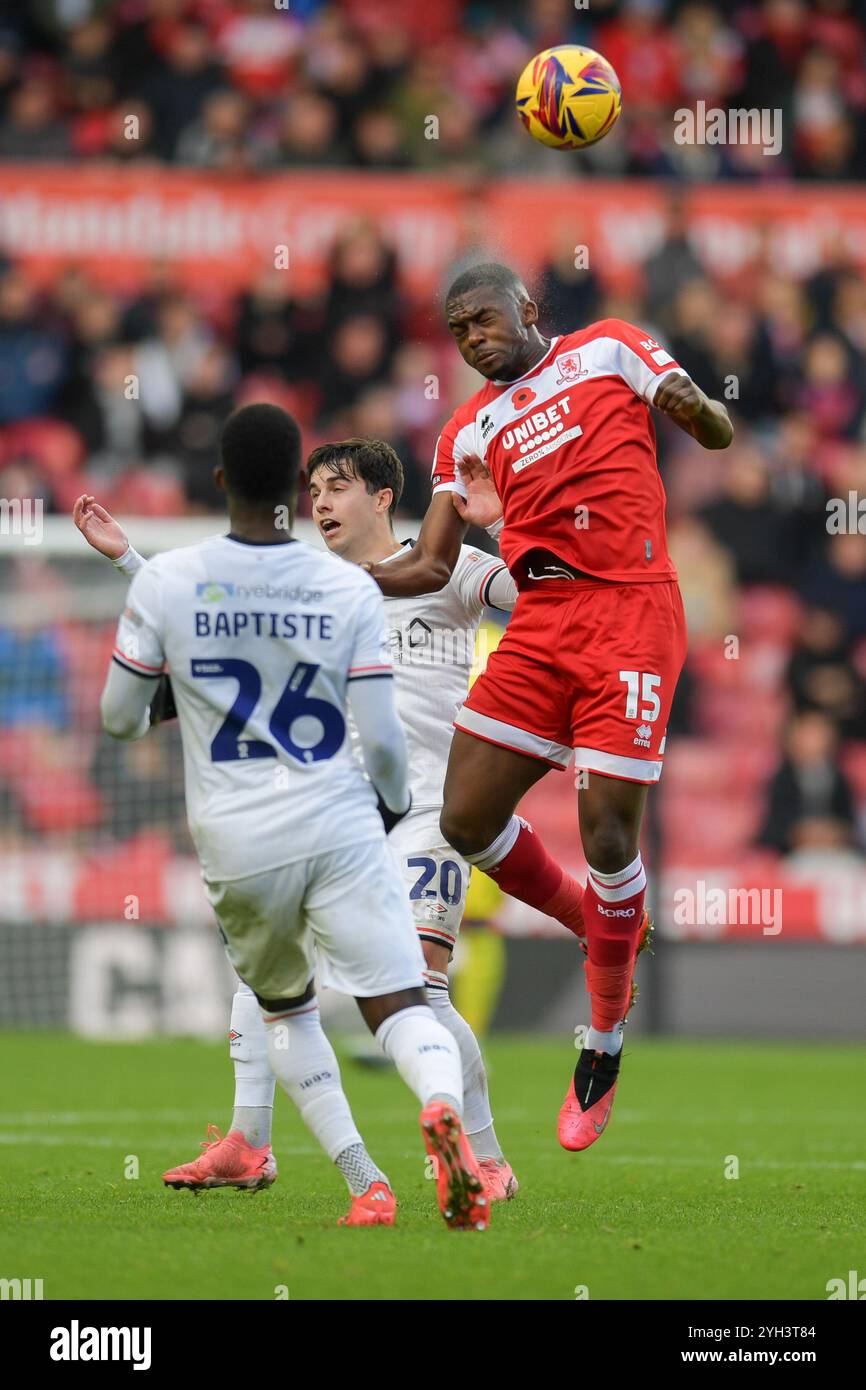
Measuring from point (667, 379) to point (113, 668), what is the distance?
7.09 feet

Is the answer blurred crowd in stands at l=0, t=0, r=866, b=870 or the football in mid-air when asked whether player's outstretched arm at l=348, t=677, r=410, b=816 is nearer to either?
the football in mid-air

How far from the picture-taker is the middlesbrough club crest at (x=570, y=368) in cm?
676

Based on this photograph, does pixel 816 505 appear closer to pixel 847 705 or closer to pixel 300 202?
pixel 847 705

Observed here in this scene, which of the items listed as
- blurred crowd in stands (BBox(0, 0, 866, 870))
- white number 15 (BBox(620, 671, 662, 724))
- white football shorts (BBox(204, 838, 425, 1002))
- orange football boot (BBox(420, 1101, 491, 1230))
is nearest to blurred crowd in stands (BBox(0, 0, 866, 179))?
blurred crowd in stands (BBox(0, 0, 866, 870))

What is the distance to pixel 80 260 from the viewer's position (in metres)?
16.6

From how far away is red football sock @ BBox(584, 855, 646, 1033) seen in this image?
6.71 metres

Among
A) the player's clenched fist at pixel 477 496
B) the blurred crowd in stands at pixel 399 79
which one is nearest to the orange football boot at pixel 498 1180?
the player's clenched fist at pixel 477 496

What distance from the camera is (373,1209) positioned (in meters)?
5.55

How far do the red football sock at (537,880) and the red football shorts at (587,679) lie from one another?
342 millimetres

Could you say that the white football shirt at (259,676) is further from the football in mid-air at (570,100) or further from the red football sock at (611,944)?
the football in mid-air at (570,100)

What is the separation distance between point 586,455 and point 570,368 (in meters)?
0.32

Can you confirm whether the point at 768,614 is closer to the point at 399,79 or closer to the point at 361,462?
the point at 399,79

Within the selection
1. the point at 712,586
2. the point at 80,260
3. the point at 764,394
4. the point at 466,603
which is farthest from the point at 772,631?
the point at 466,603

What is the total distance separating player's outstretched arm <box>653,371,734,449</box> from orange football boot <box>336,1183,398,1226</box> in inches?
94.3
